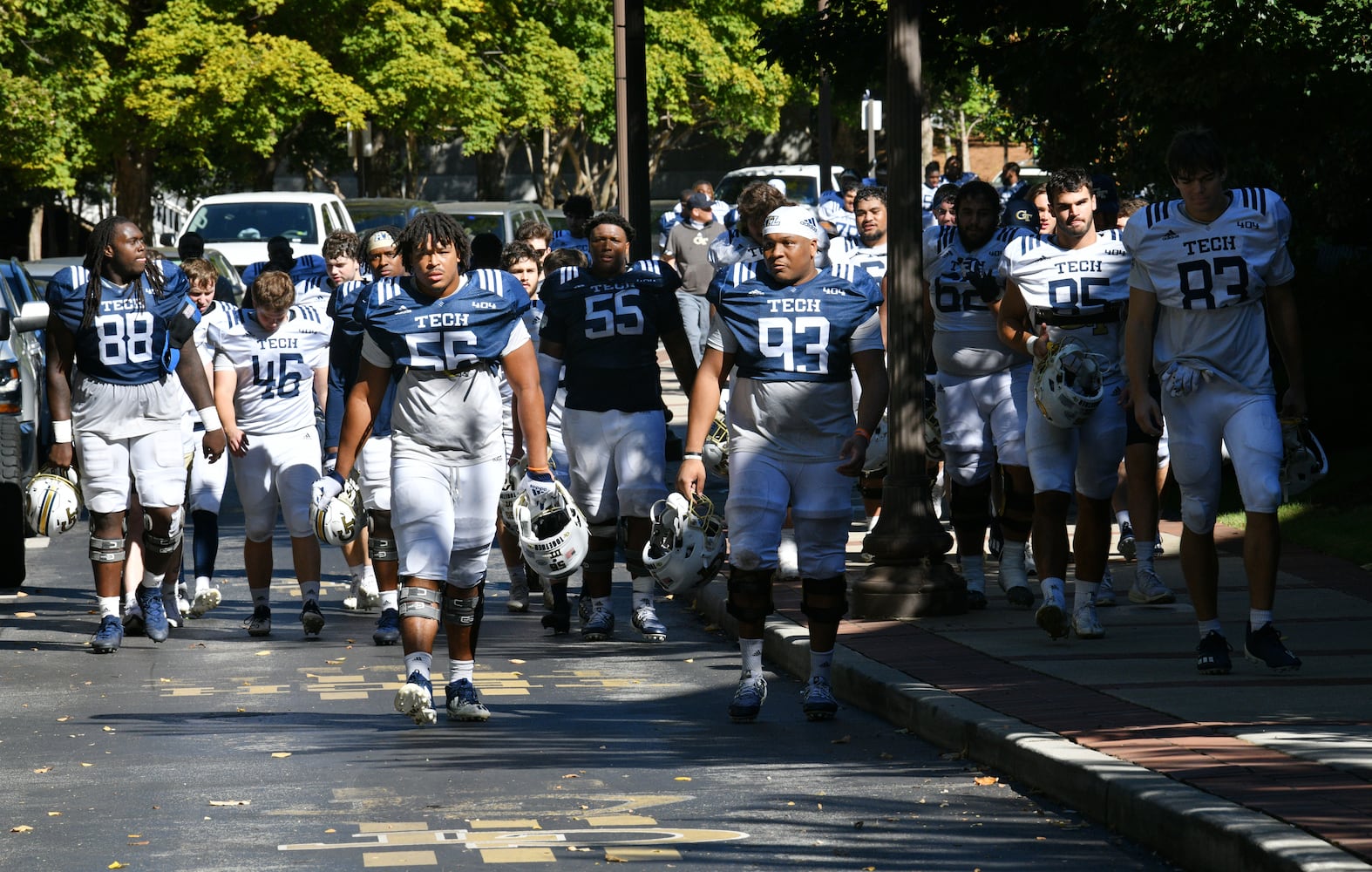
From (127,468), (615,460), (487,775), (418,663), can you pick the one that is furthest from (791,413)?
(127,468)

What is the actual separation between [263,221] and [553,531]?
1923 centimetres

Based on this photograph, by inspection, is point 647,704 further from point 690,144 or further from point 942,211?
point 690,144

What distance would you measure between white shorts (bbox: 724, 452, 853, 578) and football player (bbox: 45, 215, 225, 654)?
3472 millimetres

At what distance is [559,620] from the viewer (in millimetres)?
11180

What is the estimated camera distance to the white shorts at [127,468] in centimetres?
1091

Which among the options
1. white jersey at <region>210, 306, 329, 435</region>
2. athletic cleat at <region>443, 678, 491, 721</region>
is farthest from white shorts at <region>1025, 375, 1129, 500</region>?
white jersey at <region>210, 306, 329, 435</region>

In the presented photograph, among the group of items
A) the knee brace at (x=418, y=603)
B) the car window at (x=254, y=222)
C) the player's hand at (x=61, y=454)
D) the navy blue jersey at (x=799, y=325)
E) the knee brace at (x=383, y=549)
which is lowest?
the knee brace at (x=383, y=549)

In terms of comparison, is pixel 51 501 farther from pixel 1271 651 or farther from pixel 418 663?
pixel 1271 651

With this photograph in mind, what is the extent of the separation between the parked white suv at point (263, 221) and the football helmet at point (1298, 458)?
762 inches

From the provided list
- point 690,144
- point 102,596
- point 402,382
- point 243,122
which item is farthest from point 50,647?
point 690,144

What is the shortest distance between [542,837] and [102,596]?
17.0 ft

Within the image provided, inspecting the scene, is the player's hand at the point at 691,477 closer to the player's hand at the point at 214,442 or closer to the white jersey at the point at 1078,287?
the white jersey at the point at 1078,287

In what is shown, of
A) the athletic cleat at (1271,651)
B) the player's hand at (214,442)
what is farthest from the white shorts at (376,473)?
the athletic cleat at (1271,651)

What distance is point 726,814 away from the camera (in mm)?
6770
